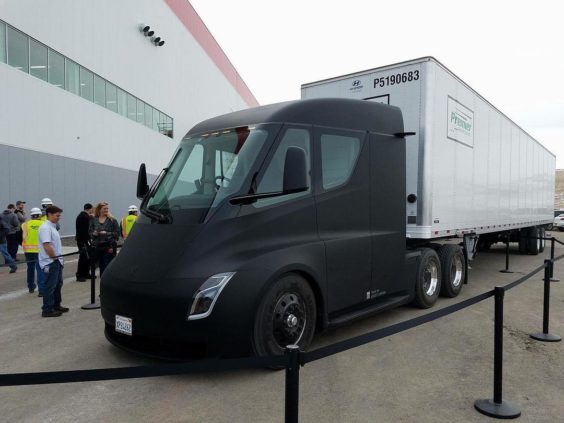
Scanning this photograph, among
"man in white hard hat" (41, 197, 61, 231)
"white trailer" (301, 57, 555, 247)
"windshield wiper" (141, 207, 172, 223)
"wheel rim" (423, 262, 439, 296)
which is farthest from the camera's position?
"man in white hard hat" (41, 197, 61, 231)

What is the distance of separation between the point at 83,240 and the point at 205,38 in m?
27.5

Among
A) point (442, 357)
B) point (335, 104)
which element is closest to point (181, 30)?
point (335, 104)

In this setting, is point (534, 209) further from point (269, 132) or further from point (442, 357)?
point (269, 132)

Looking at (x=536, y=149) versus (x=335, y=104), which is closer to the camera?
(x=335, y=104)

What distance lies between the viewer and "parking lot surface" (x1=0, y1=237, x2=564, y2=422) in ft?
11.1

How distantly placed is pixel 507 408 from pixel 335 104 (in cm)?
335

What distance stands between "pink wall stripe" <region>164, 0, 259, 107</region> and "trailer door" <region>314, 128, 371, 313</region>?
2517 cm

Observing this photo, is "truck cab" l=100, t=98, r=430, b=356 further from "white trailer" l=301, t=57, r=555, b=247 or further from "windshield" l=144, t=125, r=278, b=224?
"white trailer" l=301, t=57, r=555, b=247

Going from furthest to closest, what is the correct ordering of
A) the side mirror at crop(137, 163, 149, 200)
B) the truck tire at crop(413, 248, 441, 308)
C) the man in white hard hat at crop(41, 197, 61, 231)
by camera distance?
the man in white hard hat at crop(41, 197, 61, 231) < the truck tire at crop(413, 248, 441, 308) < the side mirror at crop(137, 163, 149, 200)

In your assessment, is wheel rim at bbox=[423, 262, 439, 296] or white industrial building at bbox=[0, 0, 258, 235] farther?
white industrial building at bbox=[0, 0, 258, 235]

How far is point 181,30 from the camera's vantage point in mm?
28422

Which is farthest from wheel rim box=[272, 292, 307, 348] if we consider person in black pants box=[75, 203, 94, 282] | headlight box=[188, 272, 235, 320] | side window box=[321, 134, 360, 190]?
person in black pants box=[75, 203, 94, 282]

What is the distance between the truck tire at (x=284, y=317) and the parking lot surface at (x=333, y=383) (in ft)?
0.99

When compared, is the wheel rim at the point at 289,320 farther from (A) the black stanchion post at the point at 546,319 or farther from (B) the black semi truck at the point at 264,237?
(A) the black stanchion post at the point at 546,319
